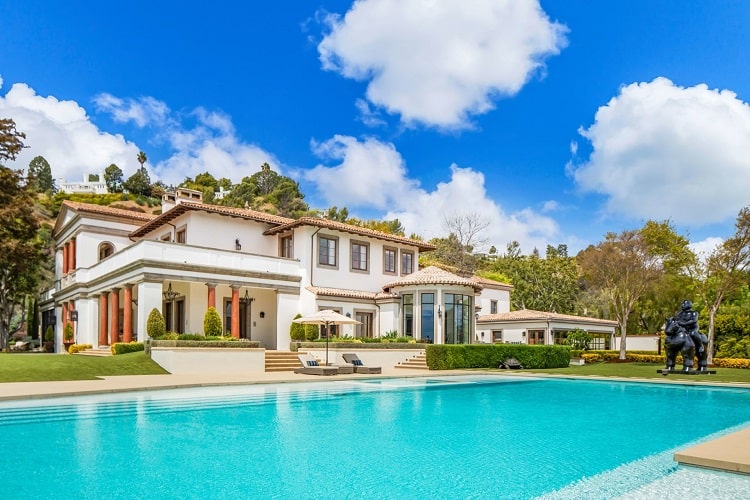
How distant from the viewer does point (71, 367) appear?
768 inches

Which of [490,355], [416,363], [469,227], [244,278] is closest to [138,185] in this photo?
[469,227]

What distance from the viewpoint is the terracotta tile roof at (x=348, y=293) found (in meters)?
29.9

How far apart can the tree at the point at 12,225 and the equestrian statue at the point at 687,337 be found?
118 feet

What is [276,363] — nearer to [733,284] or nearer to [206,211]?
[206,211]

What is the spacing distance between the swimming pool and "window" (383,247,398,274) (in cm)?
1827

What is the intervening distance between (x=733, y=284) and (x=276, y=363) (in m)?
25.5

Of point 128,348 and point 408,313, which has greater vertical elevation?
point 408,313

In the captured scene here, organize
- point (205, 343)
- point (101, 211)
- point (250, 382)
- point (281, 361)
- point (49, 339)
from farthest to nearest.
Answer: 1. point (49, 339)
2. point (101, 211)
3. point (281, 361)
4. point (205, 343)
5. point (250, 382)

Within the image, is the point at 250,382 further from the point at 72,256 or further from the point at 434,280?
the point at 72,256

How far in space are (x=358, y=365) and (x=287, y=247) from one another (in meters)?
8.83

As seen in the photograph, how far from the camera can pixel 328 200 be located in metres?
79.8

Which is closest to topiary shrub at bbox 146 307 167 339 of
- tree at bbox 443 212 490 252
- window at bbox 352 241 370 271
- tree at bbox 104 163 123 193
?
window at bbox 352 241 370 271

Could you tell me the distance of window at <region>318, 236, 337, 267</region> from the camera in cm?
3122

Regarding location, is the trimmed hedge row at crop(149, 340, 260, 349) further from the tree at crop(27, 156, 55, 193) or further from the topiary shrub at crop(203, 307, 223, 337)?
the tree at crop(27, 156, 55, 193)
